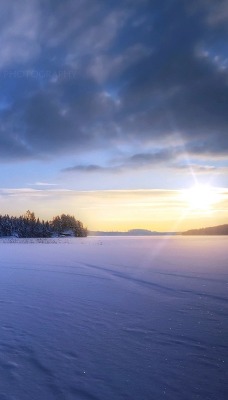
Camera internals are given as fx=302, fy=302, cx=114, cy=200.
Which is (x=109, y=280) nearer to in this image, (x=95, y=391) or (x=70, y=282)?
(x=70, y=282)

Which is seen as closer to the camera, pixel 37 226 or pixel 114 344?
pixel 114 344

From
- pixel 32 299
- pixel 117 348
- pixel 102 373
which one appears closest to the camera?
pixel 102 373

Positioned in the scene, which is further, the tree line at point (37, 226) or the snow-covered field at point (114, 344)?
the tree line at point (37, 226)

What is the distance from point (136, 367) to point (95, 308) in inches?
127

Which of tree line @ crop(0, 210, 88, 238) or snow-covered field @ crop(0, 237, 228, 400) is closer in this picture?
snow-covered field @ crop(0, 237, 228, 400)

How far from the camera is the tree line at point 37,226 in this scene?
112 metres

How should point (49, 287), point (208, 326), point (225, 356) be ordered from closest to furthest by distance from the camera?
point (225, 356) < point (208, 326) < point (49, 287)

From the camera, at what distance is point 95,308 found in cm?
693

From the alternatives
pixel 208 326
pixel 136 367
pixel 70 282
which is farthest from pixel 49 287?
pixel 136 367

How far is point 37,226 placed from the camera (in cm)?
11681

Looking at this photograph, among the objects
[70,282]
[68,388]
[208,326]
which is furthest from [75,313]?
[70,282]

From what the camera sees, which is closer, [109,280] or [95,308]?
[95,308]

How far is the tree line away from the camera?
112m

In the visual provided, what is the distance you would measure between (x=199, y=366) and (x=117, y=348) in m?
1.21
